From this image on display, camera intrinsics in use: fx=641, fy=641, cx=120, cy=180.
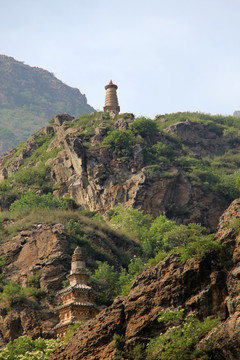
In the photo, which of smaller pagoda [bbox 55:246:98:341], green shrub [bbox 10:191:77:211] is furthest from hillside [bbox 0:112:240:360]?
smaller pagoda [bbox 55:246:98:341]

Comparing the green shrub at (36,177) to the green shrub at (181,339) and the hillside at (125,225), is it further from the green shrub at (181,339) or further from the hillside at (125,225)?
the green shrub at (181,339)

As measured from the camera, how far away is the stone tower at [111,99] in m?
107

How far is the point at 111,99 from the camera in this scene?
107 meters

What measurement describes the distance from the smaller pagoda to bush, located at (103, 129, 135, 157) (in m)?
36.1

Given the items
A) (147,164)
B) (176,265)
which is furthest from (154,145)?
(176,265)

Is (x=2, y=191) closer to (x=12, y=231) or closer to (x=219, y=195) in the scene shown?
(x=12, y=231)

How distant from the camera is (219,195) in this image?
78.8m

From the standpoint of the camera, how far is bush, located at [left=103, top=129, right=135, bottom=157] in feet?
272

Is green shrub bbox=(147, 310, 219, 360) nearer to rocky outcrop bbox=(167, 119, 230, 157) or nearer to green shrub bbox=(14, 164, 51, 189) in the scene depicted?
green shrub bbox=(14, 164, 51, 189)

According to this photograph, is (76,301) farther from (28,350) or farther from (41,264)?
(41,264)

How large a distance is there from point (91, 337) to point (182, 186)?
49673 mm

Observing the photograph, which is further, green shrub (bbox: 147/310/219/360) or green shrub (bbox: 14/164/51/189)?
green shrub (bbox: 14/164/51/189)

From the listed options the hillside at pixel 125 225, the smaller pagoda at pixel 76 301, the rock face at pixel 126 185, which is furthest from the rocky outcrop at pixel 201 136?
the smaller pagoda at pixel 76 301

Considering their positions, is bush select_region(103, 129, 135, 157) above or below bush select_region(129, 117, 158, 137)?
below
